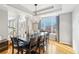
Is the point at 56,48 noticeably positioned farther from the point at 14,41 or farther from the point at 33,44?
the point at 14,41

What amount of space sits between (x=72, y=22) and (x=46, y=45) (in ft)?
2.86

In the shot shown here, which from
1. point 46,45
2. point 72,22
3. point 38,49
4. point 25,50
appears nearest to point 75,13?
point 72,22

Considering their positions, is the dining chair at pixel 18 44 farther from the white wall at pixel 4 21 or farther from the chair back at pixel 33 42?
the white wall at pixel 4 21

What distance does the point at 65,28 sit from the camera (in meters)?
2.33

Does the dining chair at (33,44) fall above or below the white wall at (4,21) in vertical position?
below

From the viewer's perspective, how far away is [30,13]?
7.40 feet

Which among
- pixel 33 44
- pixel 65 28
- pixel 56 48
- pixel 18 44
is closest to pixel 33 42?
pixel 33 44

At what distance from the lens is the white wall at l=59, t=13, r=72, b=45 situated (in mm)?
2340

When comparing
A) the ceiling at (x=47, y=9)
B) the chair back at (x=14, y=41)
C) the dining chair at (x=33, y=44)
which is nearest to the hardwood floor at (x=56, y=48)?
the chair back at (x=14, y=41)

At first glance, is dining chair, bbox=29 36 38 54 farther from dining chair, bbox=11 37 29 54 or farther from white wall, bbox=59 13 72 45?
white wall, bbox=59 13 72 45

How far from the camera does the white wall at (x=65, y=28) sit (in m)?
2.34

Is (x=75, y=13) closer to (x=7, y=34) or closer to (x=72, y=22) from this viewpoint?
(x=72, y=22)

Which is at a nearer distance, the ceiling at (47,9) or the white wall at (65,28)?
the ceiling at (47,9)
